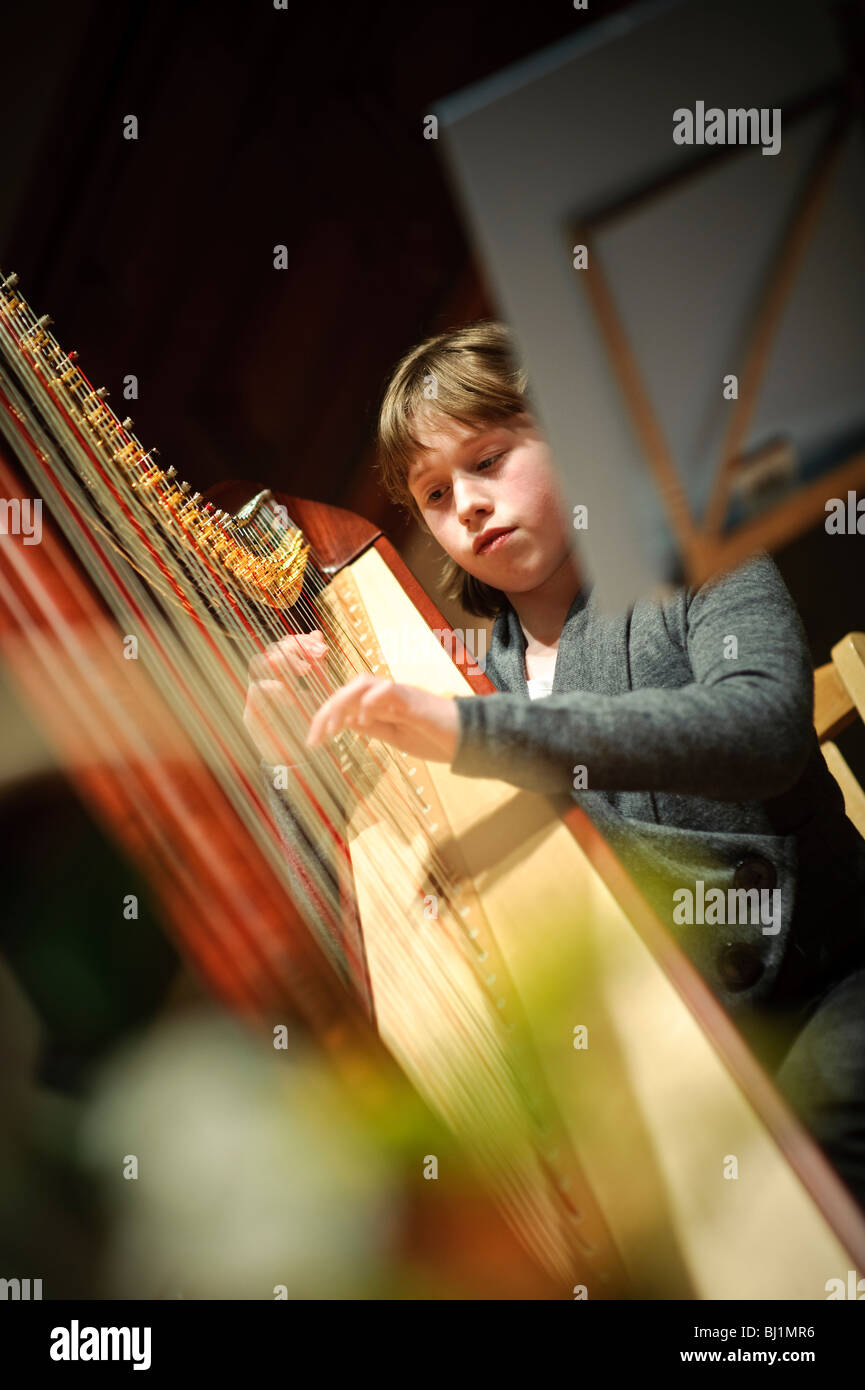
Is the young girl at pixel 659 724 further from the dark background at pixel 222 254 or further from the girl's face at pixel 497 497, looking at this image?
the dark background at pixel 222 254

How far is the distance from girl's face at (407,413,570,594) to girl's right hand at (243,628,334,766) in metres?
0.26

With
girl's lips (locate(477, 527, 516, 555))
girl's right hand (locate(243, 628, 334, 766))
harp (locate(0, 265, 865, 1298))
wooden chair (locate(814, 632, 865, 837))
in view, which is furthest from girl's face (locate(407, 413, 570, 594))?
wooden chair (locate(814, 632, 865, 837))

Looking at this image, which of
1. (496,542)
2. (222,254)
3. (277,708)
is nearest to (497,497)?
(496,542)

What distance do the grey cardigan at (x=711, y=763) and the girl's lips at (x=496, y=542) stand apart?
112 mm

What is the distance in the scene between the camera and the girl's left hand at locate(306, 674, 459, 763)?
2.30 ft

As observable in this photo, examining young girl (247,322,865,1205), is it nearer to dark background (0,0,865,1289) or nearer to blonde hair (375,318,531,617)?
blonde hair (375,318,531,617)

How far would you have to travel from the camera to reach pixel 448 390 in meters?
1.03

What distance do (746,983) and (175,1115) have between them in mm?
575

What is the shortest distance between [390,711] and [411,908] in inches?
6.6

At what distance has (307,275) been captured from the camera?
1.29 m

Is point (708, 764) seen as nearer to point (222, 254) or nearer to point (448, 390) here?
point (448, 390)

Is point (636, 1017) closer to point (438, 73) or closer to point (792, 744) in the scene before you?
point (792, 744)

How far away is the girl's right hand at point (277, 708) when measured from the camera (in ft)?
2.60
